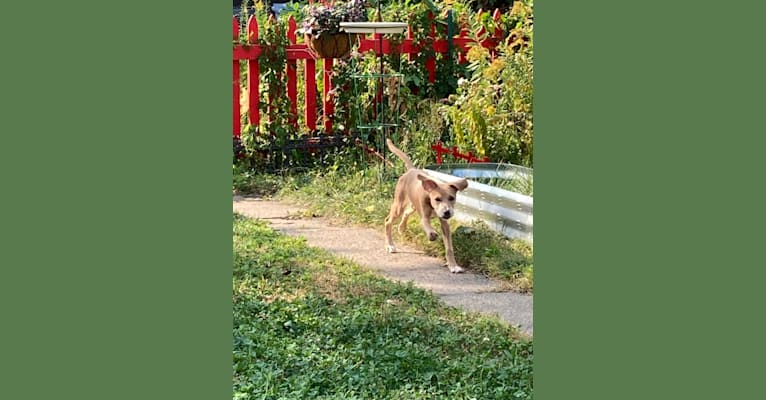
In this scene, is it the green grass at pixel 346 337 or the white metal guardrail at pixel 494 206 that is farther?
the white metal guardrail at pixel 494 206

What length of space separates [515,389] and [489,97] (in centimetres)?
112

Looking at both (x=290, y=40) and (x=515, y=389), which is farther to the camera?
(x=290, y=40)

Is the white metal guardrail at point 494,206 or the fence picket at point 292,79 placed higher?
the fence picket at point 292,79

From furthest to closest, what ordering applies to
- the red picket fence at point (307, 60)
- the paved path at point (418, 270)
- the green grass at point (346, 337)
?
the red picket fence at point (307, 60) → the paved path at point (418, 270) → the green grass at point (346, 337)

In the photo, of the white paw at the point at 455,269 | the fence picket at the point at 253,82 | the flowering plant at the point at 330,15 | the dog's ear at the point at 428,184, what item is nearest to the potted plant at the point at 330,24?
the flowering plant at the point at 330,15

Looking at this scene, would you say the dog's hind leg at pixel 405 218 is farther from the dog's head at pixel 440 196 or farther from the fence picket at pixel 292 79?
the fence picket at pixel 292 79

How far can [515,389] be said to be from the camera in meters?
3.74

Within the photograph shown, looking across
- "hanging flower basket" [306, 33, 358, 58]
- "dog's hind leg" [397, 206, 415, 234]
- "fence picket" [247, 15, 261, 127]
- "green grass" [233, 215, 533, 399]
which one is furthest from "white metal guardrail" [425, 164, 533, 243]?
"fence picket" [247, 15, 261, 127]

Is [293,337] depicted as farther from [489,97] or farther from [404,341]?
[489,97]

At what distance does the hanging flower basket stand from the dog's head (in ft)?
1.83

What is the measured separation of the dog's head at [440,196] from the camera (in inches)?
155

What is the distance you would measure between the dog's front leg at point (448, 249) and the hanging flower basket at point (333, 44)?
0.74m

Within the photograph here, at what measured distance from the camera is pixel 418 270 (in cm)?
394

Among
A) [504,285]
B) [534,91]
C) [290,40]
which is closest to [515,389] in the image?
[504,285]
